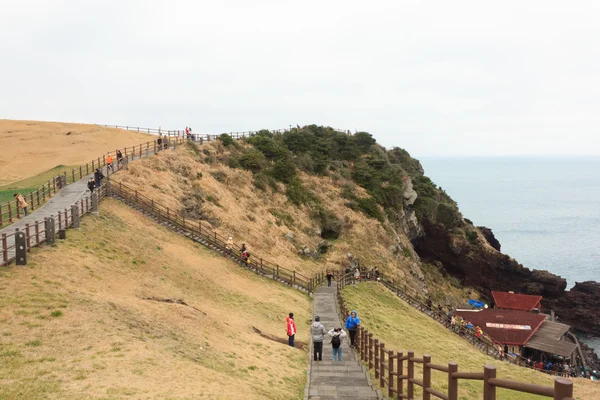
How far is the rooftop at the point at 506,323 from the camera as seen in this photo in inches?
1566

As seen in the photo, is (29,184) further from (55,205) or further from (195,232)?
(195,232)

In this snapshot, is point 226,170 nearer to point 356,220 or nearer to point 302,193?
point 302,193

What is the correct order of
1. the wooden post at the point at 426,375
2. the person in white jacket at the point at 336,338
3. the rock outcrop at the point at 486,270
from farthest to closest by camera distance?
the rock outcrop at the point at 486,270 < the person in white jacket at the point at 336,338 < the wooden post at the point at 426,375

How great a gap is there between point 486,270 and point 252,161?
39.4m

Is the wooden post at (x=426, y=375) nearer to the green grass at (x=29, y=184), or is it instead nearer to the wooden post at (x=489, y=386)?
the wooden post at (x=489, y=386)

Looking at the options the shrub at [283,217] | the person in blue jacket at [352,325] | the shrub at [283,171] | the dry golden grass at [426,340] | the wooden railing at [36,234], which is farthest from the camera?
the shrub at [283,171]

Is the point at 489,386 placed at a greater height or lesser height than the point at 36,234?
greater

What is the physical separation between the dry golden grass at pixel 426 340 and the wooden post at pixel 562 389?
45.3ft

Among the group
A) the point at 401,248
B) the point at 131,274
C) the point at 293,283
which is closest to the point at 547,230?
the point at 401,248

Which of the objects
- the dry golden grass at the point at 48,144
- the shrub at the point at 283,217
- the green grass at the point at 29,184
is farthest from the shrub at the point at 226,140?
the green grass at the point at 29,184

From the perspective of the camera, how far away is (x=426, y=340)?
1048 inches

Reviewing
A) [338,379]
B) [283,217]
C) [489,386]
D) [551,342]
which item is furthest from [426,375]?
[283,217]

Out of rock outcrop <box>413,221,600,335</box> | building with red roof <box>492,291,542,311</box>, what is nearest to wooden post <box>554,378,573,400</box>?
building with red roof <box>492,291,542,311</box>

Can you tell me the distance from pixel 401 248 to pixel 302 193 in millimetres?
14074
